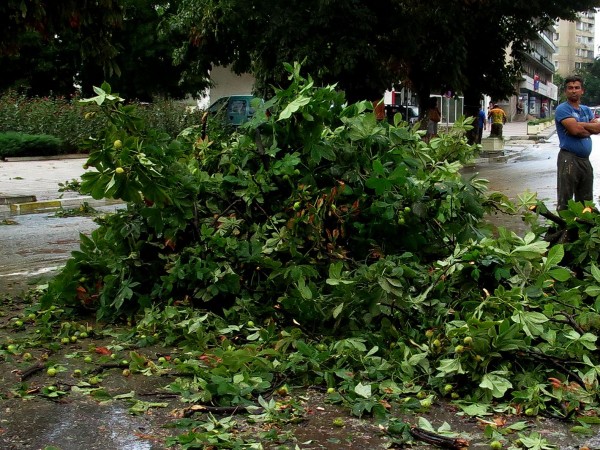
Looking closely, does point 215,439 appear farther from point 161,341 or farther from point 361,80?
point 361,80

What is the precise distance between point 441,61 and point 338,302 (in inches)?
782

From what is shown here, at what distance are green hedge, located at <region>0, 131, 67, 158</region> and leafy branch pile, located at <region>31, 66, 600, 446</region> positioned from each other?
1976 centimetres

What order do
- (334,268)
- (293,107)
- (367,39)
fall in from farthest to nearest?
(367,39) → (293,107) → (334,268)

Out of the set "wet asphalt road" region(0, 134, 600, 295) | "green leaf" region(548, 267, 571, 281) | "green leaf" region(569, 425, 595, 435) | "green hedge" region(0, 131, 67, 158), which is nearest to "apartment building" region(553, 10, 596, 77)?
"green hedge" region(0, 131, 67, 158)

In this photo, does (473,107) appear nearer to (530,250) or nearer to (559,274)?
(530,250)

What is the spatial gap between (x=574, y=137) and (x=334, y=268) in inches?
199

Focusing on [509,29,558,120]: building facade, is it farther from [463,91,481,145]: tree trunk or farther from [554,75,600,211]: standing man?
[554,75,600,211]: standing man

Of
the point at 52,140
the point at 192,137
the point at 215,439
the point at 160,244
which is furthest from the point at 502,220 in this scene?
the point at 52,140

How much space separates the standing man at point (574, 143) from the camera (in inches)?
371

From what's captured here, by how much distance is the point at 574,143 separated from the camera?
9.57m

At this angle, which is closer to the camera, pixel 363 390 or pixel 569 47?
pixel 363 390

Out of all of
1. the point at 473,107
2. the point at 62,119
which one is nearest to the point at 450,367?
the point at 62,119

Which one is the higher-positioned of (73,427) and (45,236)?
(73,427)

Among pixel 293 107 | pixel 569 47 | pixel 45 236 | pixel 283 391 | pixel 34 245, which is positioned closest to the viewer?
pixel 283 391
